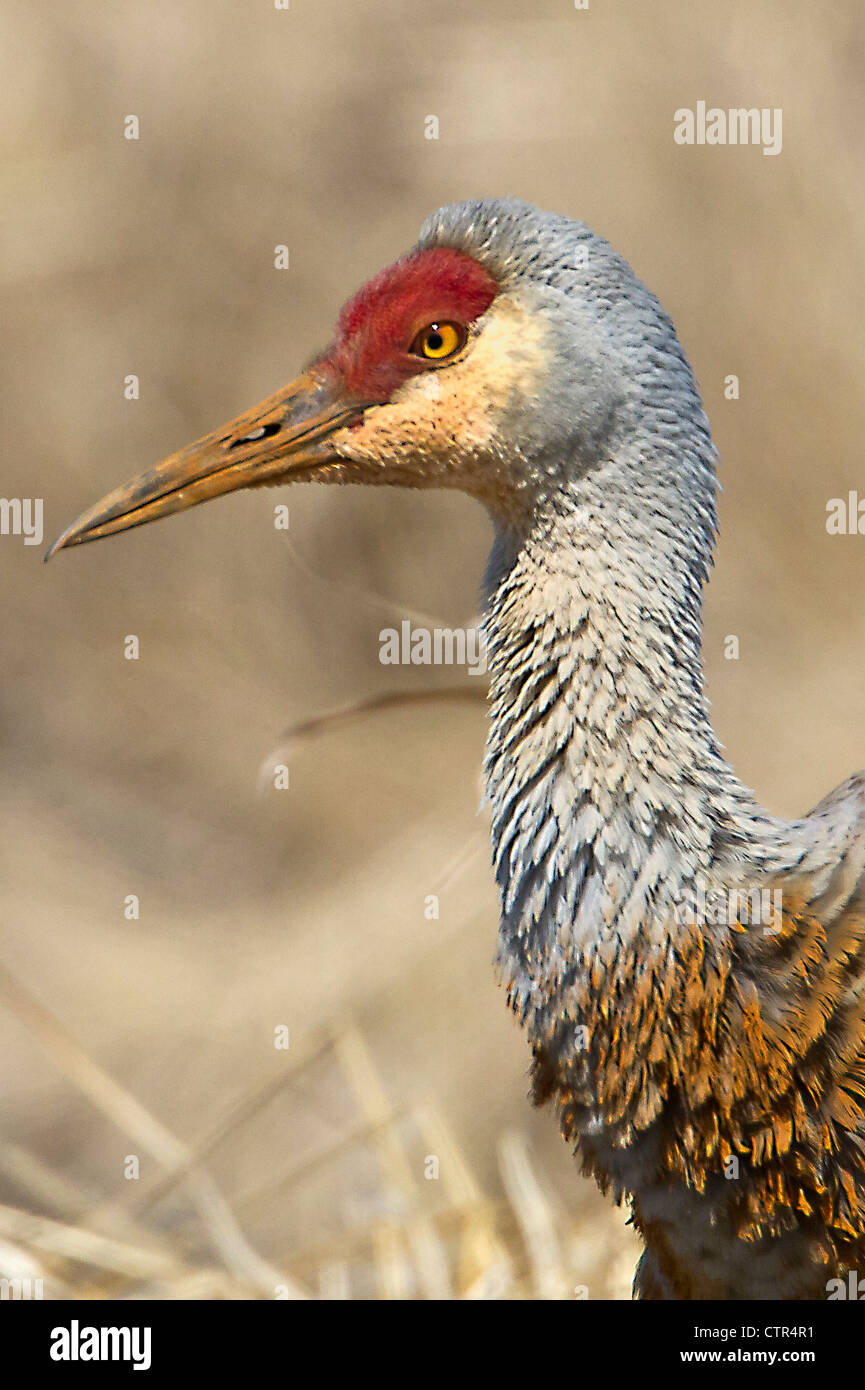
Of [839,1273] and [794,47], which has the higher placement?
[794,47]

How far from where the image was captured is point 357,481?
2418 millimetres

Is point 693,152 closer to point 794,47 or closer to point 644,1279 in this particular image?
point 794,47

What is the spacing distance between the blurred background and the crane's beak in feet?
8.22

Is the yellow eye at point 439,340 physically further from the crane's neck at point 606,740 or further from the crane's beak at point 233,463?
the crane's neck at point 606,740

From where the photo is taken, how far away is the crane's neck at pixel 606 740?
213cm

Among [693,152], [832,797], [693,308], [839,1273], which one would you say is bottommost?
[839,1273]

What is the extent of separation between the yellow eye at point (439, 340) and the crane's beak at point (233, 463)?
181 mm

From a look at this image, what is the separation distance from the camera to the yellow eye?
2.27 m

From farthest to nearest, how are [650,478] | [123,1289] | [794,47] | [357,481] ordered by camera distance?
[794,47]
[123,1289]
[357,481]
[650,478]

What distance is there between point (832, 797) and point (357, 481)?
103 cm
